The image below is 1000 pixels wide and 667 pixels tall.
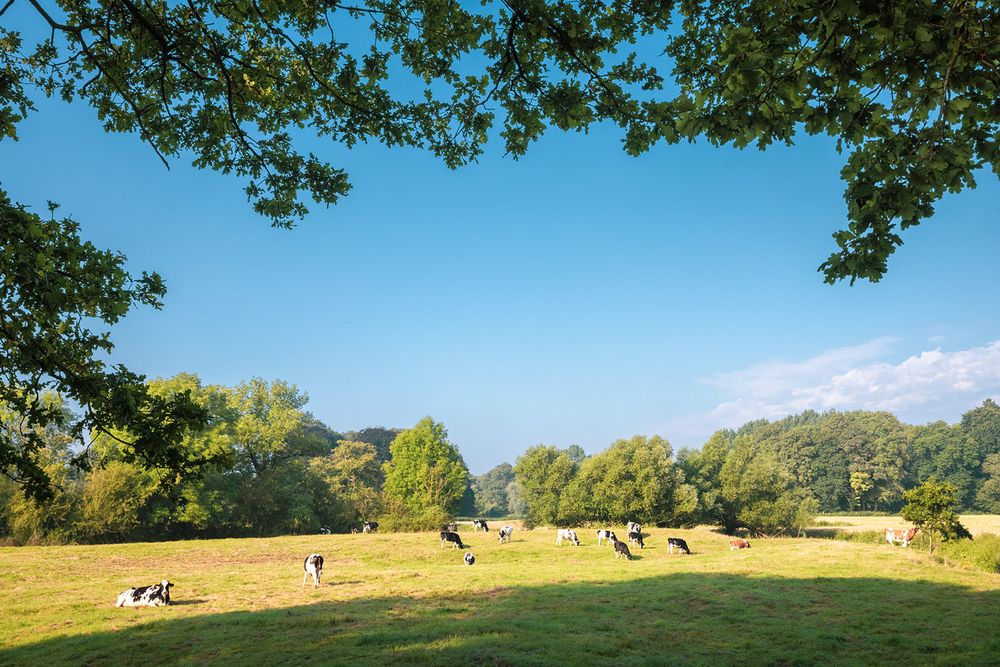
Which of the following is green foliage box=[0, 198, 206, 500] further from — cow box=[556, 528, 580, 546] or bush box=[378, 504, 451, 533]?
bush box=[378, 504, 451, 533]

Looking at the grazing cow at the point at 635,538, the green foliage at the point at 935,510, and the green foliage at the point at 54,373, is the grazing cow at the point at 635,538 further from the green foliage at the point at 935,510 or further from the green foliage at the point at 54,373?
the green foliage at the point at 54,373

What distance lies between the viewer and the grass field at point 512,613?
10.4 metres

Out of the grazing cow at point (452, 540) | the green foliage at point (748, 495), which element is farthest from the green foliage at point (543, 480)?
the grazing cow at point (452, 540)

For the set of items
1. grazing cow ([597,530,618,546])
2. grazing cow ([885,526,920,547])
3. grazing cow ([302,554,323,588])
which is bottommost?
grazing cow ([885,526,920,547])

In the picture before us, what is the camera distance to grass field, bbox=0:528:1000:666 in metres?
10.4

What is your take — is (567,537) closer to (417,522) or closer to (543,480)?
(417,522)

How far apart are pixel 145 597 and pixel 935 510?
38.0 metres

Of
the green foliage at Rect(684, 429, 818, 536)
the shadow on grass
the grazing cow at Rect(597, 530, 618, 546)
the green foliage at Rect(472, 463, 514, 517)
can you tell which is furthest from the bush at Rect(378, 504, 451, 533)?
the green foliage at Rect(472, 463, 514, 517)

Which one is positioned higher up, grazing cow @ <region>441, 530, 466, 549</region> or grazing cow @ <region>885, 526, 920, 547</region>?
grazing cow @ <region>441, 530, 466, 549</region>

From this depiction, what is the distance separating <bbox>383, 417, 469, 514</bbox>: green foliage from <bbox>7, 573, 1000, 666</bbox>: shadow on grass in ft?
115

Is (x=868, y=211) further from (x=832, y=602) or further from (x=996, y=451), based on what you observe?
(x=996, y=451)

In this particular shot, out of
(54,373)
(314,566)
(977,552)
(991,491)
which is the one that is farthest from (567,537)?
(991,491)

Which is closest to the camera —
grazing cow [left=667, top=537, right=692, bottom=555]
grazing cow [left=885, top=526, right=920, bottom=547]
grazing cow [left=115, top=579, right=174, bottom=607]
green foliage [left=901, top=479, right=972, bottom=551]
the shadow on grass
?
the shadow on grass

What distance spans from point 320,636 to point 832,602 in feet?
45.8
